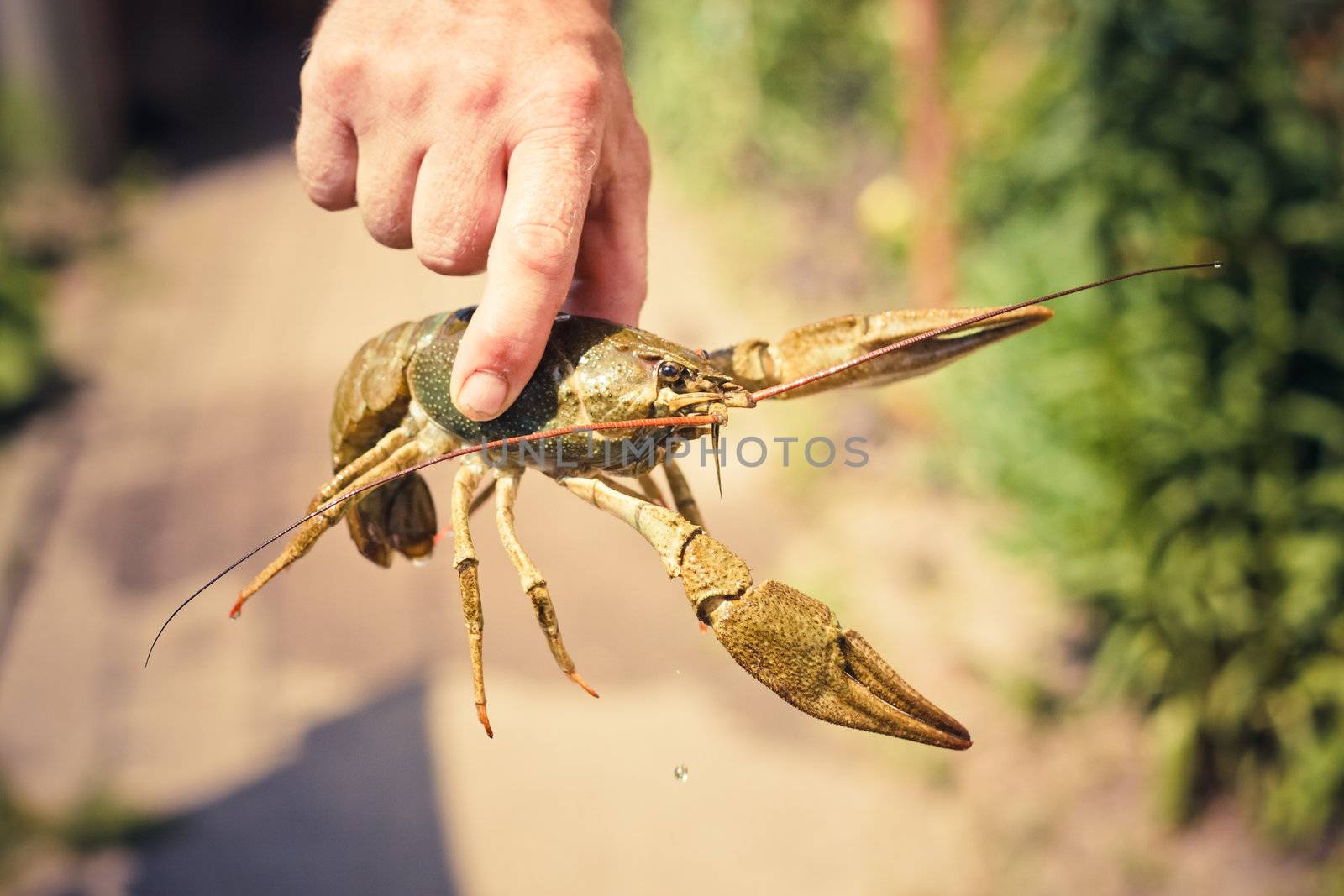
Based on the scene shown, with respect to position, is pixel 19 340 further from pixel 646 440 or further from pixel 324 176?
pixel 646 440

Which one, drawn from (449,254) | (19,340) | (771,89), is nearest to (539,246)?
(449,254)

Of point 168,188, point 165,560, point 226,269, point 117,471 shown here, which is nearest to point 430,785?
point 165,560

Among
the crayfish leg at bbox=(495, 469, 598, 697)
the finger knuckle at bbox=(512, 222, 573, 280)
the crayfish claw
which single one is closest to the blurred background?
the crayfish leg at bbox=(495, 469, 598, 697)

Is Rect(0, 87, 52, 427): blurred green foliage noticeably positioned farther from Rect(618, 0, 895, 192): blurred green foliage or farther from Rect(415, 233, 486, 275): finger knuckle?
Rect(415, 233, 486, 275): finger knuckle

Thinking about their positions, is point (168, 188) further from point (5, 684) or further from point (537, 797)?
point (537, 797)

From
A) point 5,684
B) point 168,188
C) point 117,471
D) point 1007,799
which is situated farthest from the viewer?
point 168,188

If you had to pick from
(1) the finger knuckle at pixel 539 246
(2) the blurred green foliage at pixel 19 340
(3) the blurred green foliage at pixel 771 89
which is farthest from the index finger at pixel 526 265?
(2) the blurred green foliage at pixel 19 340

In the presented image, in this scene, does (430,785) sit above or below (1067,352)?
below
